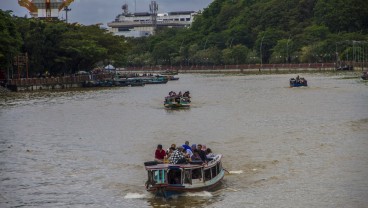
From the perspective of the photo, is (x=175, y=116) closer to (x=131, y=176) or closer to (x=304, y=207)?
(x=131, y=176)

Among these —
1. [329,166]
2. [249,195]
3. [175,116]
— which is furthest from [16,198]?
[175,116]

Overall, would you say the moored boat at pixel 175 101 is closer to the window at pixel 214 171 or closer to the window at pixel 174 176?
the window at pixel 214 171

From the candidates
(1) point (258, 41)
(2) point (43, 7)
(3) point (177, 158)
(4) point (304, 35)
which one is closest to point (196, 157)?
(3) point (177, 158)

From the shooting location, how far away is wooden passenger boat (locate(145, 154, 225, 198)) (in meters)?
31.0

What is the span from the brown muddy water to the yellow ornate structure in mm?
91820

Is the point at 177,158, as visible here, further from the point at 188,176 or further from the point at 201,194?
the point at 201,194

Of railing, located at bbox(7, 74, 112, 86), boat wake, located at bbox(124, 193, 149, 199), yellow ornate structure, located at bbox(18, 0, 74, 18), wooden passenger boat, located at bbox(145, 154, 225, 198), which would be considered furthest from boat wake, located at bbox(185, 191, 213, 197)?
yellow ornate structure, located at bbox(18, 0, 74, 18)

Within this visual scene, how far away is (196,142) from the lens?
47469 mm

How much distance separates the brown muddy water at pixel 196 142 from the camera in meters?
32.6

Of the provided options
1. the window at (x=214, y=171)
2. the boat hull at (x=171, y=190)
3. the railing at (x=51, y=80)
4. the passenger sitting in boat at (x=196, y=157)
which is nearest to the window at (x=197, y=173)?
the boat hull at (x=171, y=190)

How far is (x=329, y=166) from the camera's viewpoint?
1495 inches

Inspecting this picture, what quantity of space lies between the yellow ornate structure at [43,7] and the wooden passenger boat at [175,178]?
137653 mm

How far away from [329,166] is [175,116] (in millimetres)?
26843

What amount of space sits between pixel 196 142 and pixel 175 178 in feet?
53.5
